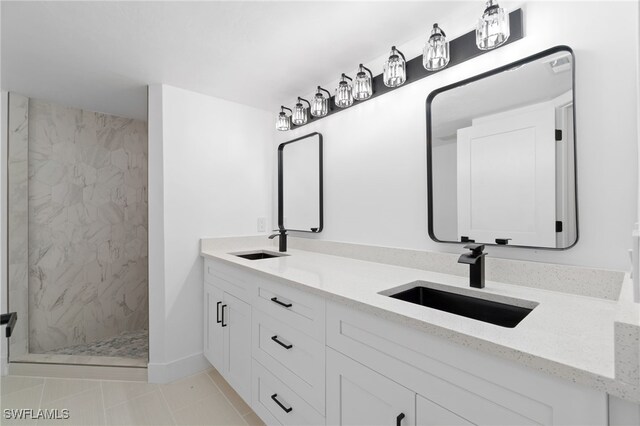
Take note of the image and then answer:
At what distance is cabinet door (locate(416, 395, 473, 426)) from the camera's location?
0.81 m

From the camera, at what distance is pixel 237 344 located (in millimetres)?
1849

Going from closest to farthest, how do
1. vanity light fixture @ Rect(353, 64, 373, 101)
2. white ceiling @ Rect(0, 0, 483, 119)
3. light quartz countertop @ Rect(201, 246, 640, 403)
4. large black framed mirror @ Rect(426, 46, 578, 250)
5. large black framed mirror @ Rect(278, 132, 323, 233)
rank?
light quartz countertop @ Rect(201, 246, 640, 403)
large black framed mirror @ Rect(426, 46, 578, 250)
white ceiling @ Rect(0, 0, 483, 119)
vanity light fixture @ Rect(353, 64, 373, 101)
large black framed mirror @ Rect(278, 132, 323, 233)

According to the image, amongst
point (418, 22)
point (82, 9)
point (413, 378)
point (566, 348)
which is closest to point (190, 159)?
point (82, 9)

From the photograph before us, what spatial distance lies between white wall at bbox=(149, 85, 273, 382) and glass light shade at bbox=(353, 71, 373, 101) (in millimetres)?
1239

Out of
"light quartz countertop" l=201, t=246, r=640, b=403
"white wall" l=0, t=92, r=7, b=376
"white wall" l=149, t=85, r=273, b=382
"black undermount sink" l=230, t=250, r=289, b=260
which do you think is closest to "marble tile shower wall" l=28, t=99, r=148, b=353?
"white wall" l=0, t=92, r=7, b=376

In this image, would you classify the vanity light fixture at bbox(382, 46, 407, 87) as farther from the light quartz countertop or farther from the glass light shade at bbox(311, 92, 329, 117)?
the light quartz countertop

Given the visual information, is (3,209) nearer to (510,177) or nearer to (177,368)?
(177,368)

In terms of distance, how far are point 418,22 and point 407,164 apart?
2.33 feet

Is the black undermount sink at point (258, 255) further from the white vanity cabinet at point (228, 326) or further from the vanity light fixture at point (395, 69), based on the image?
the vanity light fixture at point (395, 69)

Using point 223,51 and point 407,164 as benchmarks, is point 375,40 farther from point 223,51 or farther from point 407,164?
point 223,51

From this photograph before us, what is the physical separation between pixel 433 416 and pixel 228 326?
1442 millimetres

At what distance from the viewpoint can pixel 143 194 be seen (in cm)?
314

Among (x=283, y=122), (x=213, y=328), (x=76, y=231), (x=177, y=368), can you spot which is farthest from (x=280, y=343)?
(x=76, y=231)

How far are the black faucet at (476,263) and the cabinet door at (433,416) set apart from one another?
1.77ft
